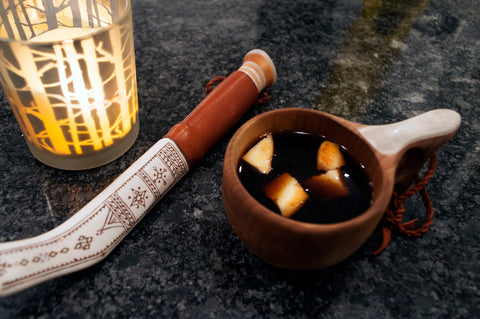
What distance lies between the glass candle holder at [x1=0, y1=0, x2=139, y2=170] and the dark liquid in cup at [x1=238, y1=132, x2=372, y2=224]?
20 cm

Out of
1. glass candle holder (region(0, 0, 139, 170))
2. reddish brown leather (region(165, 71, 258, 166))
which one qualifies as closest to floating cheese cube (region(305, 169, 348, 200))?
reddish brown leather (region(165, 71, 258, 166))

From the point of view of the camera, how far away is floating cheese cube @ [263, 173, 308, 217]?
0.46 m

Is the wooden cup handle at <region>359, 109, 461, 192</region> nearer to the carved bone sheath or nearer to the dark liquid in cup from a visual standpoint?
the dark liquid in cup

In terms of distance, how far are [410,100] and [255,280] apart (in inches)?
19.0

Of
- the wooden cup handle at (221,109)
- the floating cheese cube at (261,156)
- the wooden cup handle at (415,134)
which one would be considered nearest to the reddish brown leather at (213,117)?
the wooden cup handle at (221,109)

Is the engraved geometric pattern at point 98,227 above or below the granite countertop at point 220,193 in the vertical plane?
above

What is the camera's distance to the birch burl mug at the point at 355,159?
15.4 inches

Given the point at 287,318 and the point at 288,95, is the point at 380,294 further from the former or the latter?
the point at 288,95

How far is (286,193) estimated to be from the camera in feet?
1.57

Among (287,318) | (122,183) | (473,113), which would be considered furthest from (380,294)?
(473,113)

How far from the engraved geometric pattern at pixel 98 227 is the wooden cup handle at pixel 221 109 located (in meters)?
0.02

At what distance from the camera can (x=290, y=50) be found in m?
0.87

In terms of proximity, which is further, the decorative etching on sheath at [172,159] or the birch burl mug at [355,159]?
the decorative etching on sheath at [172,159]

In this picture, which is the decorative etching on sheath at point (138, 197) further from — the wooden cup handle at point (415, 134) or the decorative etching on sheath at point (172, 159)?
the wooden cup handle at point (415, 134)
